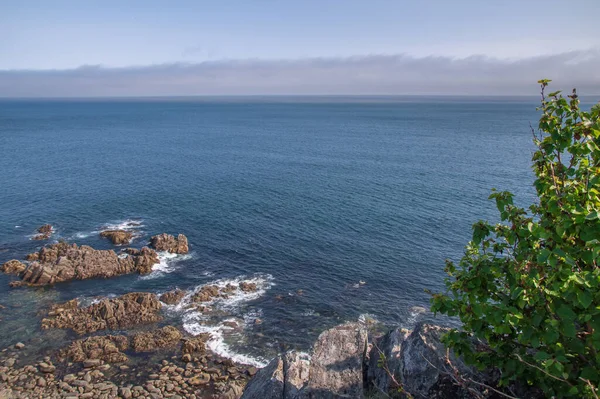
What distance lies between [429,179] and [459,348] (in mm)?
102903

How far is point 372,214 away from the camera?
→ 85.6 m

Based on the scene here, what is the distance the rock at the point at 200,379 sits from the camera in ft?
133

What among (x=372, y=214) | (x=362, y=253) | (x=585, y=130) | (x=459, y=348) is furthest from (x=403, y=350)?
(x=372, y=214)

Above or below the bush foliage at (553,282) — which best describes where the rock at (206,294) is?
below

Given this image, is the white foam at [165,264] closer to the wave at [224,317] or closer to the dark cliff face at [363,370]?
the wave at [224,317]

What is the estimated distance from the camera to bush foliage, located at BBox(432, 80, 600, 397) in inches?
430

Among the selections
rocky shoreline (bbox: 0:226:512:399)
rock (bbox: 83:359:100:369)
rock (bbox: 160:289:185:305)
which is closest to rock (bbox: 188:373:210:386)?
rocky shoreline (bbox: 0:226:512:399)

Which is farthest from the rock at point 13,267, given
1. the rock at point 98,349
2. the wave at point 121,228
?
the rock at point 98,349

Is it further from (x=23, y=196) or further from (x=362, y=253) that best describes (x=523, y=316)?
(x=23, y=196)

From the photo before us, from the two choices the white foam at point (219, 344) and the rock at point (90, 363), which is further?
the white foam at point (219, 344)

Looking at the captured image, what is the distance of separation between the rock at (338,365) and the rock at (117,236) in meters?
56.1

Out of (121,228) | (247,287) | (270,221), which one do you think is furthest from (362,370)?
(121,228)

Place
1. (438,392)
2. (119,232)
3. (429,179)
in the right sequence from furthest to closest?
(429,179) < (119,232) < (438,392)

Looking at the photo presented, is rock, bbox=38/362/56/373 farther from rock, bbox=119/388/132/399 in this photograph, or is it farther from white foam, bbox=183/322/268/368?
white foam, bbox=183/322/268/368
